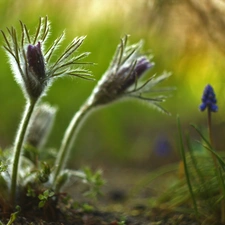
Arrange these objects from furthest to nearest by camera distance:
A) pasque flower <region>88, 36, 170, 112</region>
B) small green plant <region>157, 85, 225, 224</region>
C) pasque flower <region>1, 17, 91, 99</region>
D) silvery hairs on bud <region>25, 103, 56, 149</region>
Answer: silvery hairs on bud <region>25, 103, 56, 149</region> < pasque flower <region>88, 36, 170, 112</region> < small green plant <region>157, 85, 225, 224</region> < pasque flower <region>1, 17, 91, 99</region>

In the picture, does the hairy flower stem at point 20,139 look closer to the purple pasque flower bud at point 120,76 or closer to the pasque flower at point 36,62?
the pasque flower at point 36,62

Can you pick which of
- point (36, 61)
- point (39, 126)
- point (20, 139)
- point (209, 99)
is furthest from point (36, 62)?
point (39, 126)

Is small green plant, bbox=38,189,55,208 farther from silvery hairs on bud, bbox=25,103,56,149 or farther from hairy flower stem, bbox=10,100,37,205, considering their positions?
silvery hairs on bud, bbox=25,103,56,149

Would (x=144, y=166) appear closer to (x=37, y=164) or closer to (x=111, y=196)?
(x=111, y=196)

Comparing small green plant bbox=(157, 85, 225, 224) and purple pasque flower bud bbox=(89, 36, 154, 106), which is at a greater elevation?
purple pasque flower bud bbox=(89, 36, 154, 106)

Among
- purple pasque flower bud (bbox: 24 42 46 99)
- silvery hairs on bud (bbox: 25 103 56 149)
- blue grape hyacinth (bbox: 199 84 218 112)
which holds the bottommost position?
blue grape hyacinth (bbox: 199 84 218 112)

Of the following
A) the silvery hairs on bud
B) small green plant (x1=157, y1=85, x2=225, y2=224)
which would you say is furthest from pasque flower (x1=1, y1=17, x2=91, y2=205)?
→ the silvery hairs on bud

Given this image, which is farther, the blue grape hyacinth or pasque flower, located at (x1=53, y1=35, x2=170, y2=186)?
pasque flower, located at (x1=53, y1=35, x2=170, y2=186)
